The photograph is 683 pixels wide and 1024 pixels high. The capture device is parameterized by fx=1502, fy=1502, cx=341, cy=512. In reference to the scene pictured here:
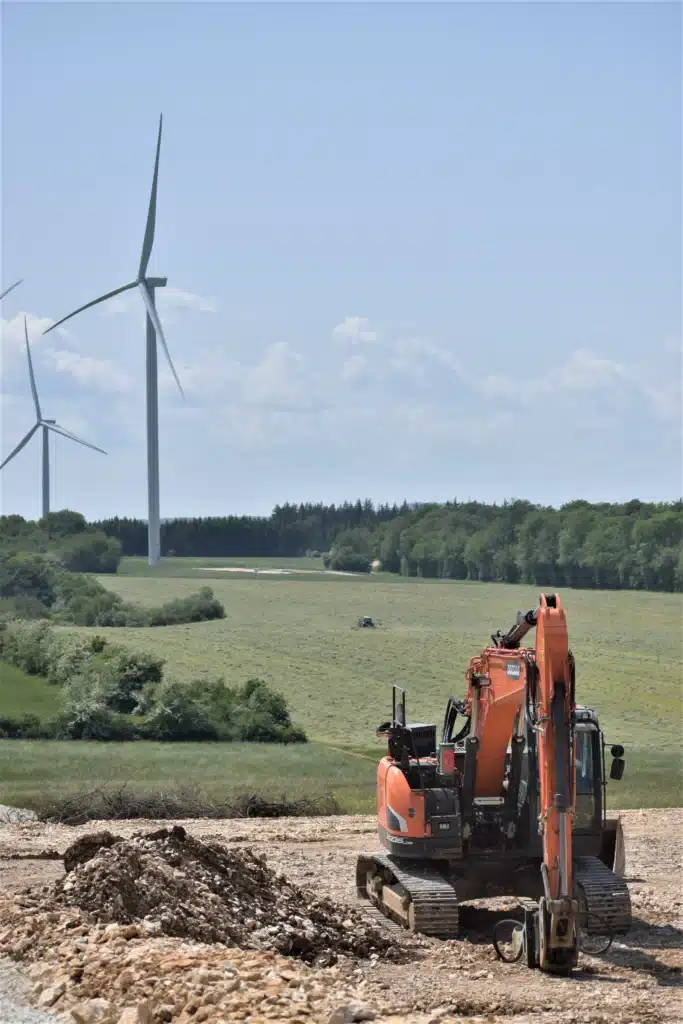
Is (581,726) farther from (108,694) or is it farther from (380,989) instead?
(108,694)

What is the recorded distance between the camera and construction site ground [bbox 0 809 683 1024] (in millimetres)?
Answer: 14102

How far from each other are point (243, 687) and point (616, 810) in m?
22.8

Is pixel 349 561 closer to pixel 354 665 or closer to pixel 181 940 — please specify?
pixel 354 665

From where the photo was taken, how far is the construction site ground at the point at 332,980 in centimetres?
1410

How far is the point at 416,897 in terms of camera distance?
18.8 metres

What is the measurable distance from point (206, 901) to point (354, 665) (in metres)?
52.9

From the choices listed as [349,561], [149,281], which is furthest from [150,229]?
[349,561]

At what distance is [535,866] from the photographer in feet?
63.3

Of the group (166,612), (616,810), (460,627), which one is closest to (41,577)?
(166,612)

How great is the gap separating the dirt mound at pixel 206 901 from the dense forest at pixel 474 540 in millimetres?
66546

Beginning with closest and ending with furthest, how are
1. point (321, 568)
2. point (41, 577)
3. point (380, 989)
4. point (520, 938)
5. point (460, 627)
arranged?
point (380, 989) < point (520, 938) < point (460, 627) < point (41, 577) < point (321, 568)

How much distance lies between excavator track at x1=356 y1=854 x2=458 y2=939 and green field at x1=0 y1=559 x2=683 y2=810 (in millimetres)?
18753

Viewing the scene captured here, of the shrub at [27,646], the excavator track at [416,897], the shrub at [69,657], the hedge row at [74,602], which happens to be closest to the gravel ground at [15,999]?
the excavator track at [416,897]

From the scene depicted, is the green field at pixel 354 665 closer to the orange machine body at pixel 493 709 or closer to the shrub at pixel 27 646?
the shrub at pixel 27 646
